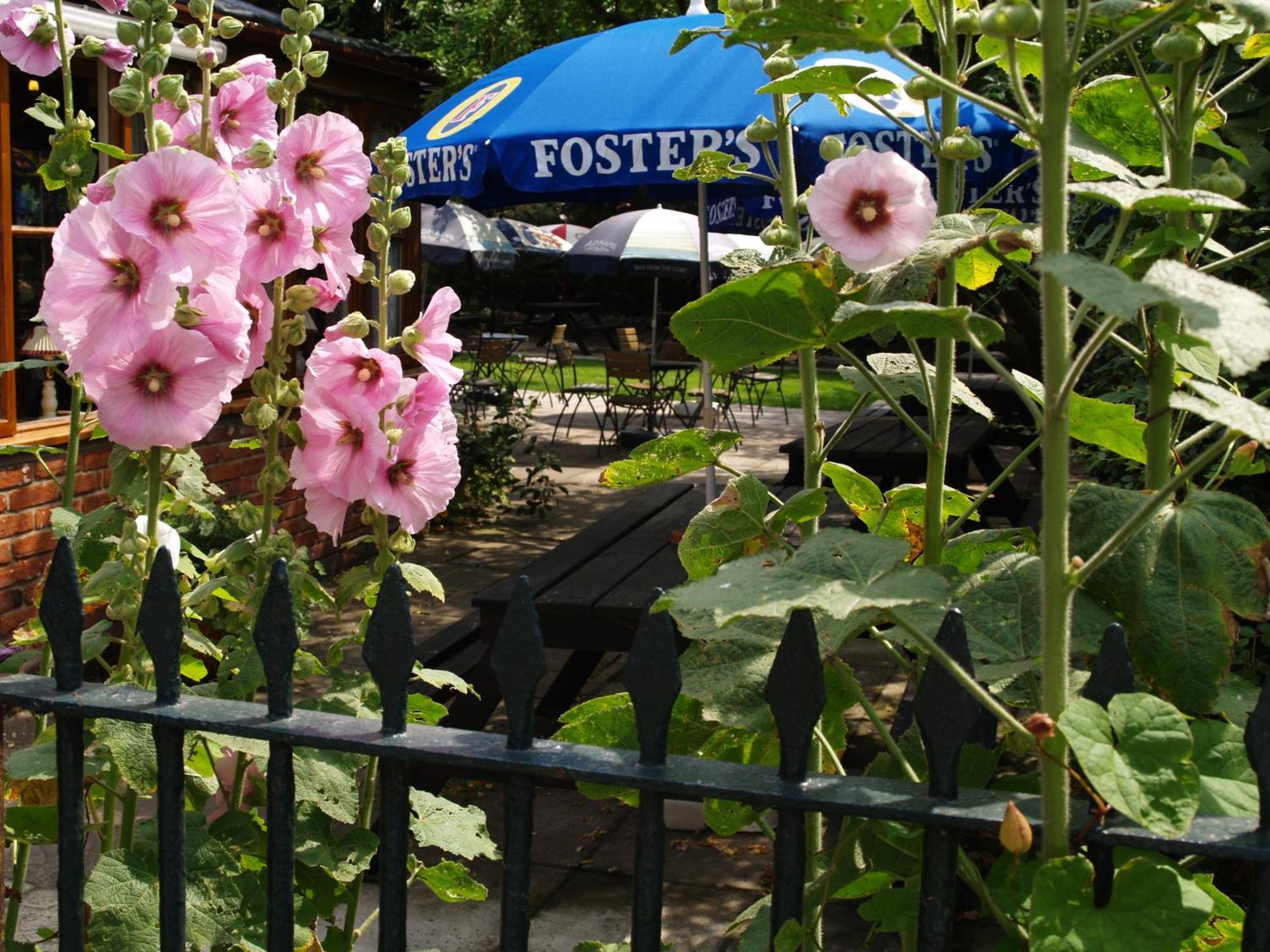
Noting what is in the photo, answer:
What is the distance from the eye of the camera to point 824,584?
97 centimetres

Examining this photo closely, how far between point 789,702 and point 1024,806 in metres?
0.21

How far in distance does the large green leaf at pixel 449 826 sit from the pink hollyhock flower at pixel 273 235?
0.64 metres

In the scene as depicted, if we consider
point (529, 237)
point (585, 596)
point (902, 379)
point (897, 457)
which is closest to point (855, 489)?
point (902, 379)

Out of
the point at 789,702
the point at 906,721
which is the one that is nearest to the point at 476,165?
the point at 906,721

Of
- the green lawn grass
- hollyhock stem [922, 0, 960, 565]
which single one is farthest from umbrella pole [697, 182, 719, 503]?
the green lawn grass

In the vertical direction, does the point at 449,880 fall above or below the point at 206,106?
below

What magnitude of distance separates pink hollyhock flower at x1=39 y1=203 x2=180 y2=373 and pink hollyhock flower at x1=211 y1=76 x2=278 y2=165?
0.32 m

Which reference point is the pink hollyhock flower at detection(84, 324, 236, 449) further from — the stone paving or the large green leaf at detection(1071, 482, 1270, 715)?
the stone paving

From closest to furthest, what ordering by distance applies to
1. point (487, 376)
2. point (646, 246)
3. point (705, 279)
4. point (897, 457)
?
point (705, 279) → point (897, 457) → point (487, 376) → point (646, 246)

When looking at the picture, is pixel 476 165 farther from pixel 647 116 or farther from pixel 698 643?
pixel 698 643

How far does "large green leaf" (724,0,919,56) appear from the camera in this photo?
967mm

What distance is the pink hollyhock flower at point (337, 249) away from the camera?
5.04ft

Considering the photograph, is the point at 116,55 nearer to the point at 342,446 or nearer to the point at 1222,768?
the point at 342,446

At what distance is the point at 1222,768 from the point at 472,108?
4525 millimetres
